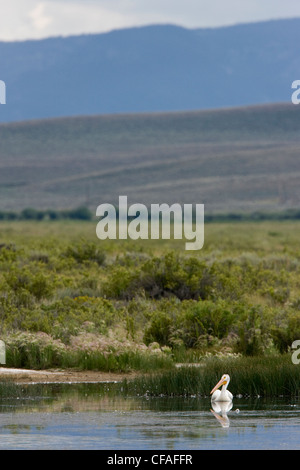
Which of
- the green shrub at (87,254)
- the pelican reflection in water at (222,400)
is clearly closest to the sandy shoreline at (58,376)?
the pelican reflection in water at (222,400)

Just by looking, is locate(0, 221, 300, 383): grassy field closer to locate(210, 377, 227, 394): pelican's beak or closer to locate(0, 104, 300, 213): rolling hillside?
locate(210, 377, 227, 394): pelican's beak

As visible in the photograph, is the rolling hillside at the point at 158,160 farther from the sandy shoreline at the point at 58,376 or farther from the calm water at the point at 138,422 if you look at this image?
the calm water at the point at 138,422

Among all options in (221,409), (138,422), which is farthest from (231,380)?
(138,422)

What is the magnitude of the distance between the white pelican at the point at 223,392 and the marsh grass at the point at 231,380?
932mm

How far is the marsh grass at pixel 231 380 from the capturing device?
594 inches

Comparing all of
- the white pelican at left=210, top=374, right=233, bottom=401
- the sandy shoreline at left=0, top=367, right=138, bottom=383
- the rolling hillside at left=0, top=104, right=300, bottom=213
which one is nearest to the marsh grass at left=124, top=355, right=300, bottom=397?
the white pelican at left=210, top=374, right=233, bottom=401

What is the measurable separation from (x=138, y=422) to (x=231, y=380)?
9.31ft

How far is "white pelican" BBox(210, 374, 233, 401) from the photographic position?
13789mm

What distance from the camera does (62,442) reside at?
446 inches

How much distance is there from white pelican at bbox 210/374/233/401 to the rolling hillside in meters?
92.7

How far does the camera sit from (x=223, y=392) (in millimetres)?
13828

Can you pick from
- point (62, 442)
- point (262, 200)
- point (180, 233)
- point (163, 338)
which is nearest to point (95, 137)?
point (262, 200)

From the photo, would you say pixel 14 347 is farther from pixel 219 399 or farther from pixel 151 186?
pixel 151 186

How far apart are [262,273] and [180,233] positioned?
118ft
